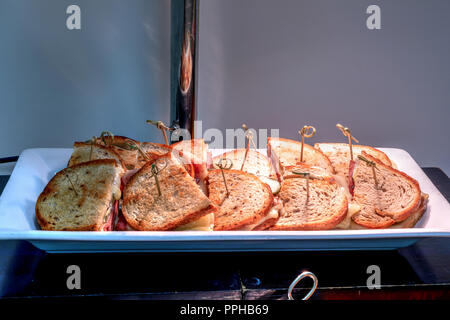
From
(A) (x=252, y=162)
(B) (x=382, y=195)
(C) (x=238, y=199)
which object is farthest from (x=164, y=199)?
(B) (x=382, y=195)

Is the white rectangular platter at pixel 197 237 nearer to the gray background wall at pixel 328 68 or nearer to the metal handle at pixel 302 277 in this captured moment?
the metal handle at pixel 302 277

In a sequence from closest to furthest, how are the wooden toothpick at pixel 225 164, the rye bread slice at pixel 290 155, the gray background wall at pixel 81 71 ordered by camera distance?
the wooden toothpick at pixel 225 164
the rye bread slice at pixel 290 155
the gray background wall at pixel 81 71

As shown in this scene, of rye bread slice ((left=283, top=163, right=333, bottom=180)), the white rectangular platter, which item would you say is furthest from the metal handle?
rye bread slice ((left=283, top=163, right=333, bottom=180))

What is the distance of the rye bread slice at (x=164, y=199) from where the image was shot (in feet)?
3.15

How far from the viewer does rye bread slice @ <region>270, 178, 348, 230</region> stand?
0.99 m

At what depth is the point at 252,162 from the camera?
4.01ft

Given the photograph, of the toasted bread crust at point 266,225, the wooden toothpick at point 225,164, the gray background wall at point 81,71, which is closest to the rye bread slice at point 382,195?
the toasted bread crust at point 266,225

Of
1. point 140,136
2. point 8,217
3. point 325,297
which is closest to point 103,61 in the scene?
point 140,136

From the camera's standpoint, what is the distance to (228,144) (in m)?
1.72

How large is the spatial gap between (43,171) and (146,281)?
455 mm

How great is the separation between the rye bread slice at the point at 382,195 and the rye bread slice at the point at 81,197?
1.76 ft
